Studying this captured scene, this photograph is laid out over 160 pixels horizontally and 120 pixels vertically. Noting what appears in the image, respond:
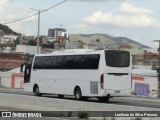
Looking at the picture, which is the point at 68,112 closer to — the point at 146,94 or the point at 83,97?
the point at 83,97

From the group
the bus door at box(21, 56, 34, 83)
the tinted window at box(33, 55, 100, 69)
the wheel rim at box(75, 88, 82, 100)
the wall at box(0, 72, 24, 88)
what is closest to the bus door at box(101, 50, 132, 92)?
the tinted window at box(33, 55, 100, 69)

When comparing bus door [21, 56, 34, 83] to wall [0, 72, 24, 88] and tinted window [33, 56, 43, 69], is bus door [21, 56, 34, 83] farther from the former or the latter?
wall [0, 72, 24, 88]

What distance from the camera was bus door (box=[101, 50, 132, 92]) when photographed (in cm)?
2447

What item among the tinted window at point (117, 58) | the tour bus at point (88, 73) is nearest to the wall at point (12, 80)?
the tour bus at point (88, 73)

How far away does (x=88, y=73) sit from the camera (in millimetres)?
25438

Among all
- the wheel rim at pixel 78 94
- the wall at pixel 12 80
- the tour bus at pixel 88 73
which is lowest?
the wall at pixel 12 80

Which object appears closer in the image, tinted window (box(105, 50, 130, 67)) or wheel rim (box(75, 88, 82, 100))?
tinted window (box(105, 50, 130, 67))

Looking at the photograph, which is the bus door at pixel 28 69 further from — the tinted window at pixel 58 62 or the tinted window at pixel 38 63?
the tinted window at pixel 58 62

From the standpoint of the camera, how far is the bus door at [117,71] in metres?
24.5

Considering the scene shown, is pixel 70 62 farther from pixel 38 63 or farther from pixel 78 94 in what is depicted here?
pixel 38 63

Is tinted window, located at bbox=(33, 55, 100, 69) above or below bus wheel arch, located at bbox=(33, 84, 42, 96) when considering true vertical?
above

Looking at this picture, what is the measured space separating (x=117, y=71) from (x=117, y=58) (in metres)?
0.79

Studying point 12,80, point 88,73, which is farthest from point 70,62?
point 12,80

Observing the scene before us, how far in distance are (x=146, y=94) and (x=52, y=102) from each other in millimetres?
29109
